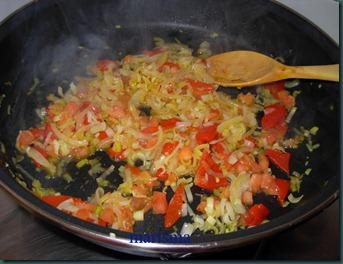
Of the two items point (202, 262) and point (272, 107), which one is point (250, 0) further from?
point (202, 262)

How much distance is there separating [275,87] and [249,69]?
166 millimetres

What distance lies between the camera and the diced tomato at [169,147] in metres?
1.85

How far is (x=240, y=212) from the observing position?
1733 millimetres

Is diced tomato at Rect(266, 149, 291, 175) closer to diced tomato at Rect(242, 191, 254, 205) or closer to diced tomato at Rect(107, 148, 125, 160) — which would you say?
diced tomato at Rect(242, 191, 254, 205)

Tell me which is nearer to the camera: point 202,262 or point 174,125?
point 202,262

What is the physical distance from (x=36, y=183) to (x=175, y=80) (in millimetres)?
766

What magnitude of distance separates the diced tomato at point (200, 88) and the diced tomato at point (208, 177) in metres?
0.38

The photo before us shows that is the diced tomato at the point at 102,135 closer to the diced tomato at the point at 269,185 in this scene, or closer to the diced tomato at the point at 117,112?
the diced tomato at the point at 117,112

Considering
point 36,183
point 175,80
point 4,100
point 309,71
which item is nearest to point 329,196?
point 309,71

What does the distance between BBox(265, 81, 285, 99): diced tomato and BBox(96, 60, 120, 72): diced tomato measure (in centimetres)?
73

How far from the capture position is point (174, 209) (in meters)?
1.73

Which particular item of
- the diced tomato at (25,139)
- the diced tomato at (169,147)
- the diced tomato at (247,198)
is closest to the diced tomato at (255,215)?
the diced tomato at (247,198)

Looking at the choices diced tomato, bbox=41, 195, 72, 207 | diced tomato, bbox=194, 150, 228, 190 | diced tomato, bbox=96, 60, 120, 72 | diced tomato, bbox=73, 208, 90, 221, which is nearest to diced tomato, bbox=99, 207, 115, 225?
diced tomato, bbox=73, 208, 90, 221

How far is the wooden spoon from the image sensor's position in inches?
77.2
